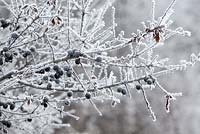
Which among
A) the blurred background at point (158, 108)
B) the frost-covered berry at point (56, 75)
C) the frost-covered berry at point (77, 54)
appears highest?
the frost-covered berry at point (77, 54)

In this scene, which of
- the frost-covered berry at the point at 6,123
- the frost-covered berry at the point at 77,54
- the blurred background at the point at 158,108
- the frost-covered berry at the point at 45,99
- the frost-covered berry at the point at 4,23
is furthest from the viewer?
the blurred background at the point at 158,108

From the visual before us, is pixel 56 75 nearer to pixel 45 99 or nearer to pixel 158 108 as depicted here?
pixel 45 99

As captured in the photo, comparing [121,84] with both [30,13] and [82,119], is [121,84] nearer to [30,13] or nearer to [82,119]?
[30,13]

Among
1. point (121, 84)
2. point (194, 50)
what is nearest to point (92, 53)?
point (121, 84)

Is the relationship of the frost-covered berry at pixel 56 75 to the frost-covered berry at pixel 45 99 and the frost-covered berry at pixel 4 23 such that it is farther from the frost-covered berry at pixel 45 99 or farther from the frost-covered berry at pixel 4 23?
the frost-covered berry at pixel 4 23

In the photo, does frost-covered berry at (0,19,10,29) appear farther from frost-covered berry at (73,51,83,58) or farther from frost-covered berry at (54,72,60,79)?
frost-covered berry at (73,51,83,58)

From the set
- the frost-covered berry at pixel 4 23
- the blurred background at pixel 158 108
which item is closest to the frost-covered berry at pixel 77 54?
the frost-covered berry at pixel 4 23

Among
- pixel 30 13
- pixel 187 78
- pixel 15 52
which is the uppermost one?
pixel 30 13

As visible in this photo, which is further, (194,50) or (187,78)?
(194,50)

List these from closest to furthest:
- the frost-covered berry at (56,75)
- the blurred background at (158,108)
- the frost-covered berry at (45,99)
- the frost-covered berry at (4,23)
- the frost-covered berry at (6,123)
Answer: the frost-covered berry at (56,75) < the frost-covered berry at (45,99) < the frost-covered berry at (4,23) < the frost-covered berry at (6,123) < the blurred background at (158,108)

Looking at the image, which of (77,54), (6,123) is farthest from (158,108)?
(77,54)
